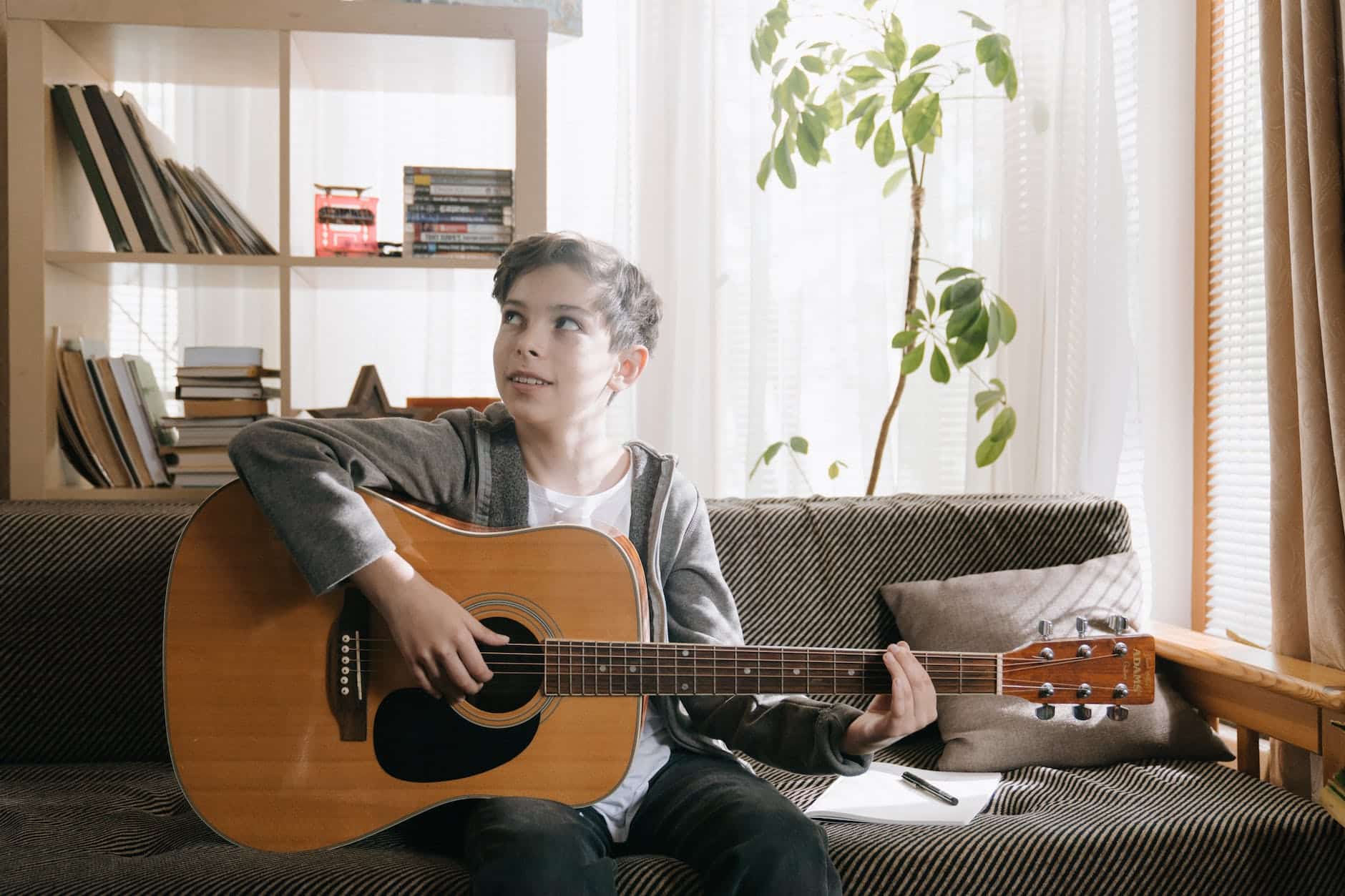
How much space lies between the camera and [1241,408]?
222 centimetres

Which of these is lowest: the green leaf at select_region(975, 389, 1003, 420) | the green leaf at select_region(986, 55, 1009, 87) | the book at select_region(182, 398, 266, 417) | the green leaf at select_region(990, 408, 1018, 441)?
the green leaf at select_region(990, 408, 1018, 441)

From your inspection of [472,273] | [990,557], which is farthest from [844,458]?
[472,273]

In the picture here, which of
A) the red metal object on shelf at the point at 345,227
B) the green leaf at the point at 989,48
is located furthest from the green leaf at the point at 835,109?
the red metal object on shelf at the point at 345,227

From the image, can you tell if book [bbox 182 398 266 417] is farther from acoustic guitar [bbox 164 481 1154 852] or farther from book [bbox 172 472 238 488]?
Result: acoustic guitar [bbox 164 481 1154 852]

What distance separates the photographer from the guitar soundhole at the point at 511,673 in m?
1.15

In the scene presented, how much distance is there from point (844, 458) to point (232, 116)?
158 cm

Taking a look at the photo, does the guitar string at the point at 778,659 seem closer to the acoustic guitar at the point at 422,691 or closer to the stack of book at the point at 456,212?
the acoustic guitar at the point at 422,691

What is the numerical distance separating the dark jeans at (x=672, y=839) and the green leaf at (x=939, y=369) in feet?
3.95

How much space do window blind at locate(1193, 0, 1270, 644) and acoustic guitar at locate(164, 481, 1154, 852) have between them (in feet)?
3.94

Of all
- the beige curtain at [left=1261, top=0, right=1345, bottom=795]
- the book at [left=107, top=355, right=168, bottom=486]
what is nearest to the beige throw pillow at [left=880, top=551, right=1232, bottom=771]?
the beige curtain at [left=1261, top=0, right=1345, bottom=795]

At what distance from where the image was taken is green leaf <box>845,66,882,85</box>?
218 centimetres

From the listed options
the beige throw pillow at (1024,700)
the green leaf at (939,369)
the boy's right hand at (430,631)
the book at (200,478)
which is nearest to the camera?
the boy's right hand at (430,631)

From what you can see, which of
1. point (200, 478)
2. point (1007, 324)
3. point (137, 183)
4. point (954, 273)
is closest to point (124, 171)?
point (137, 183)

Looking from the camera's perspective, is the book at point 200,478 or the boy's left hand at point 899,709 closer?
the boy's left hand at point 899,709
